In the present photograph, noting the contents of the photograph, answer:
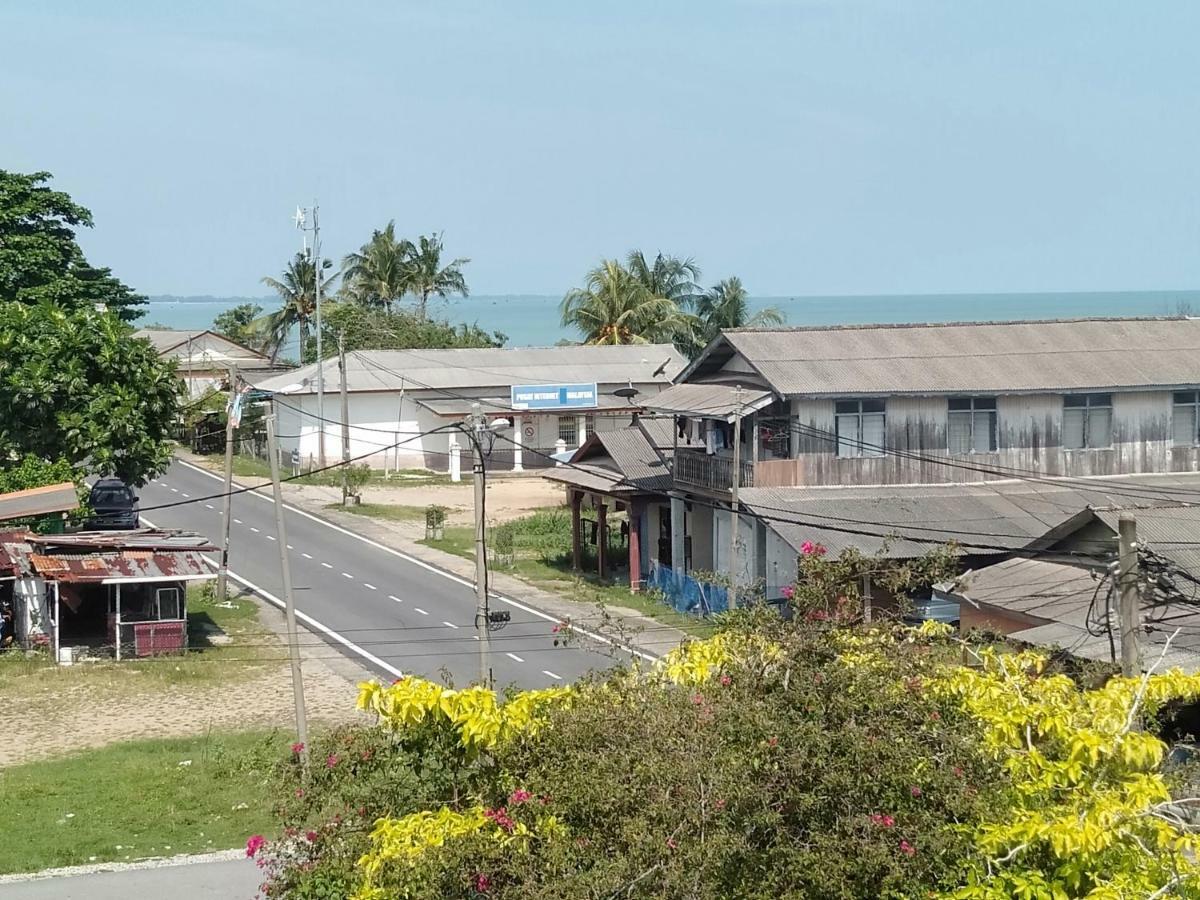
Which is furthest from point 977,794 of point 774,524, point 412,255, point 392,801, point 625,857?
point 412,255

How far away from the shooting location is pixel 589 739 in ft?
37.7

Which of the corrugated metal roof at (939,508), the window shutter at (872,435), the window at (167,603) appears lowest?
the window at (167,603)

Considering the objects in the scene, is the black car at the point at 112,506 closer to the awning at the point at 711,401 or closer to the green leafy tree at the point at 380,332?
the awning at the point at 711,401

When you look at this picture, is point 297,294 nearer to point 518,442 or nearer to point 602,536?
point 518,442

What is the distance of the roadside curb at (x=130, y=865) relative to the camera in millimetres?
20906

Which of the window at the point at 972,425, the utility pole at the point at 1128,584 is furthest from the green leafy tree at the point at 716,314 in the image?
the utility pole at the point at 1128,584

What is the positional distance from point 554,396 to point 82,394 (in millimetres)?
A: 30294

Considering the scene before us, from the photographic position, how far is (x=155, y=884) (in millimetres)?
20609

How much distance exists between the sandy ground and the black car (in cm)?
982

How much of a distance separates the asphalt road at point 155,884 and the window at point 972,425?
904 inches

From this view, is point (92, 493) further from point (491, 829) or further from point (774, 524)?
point (491, 829)

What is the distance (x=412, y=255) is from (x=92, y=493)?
5338 cm

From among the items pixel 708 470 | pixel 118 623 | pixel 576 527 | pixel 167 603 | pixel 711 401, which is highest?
pixel 711 401

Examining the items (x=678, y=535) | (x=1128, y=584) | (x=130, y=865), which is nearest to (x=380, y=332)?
(x=678, y=535)
